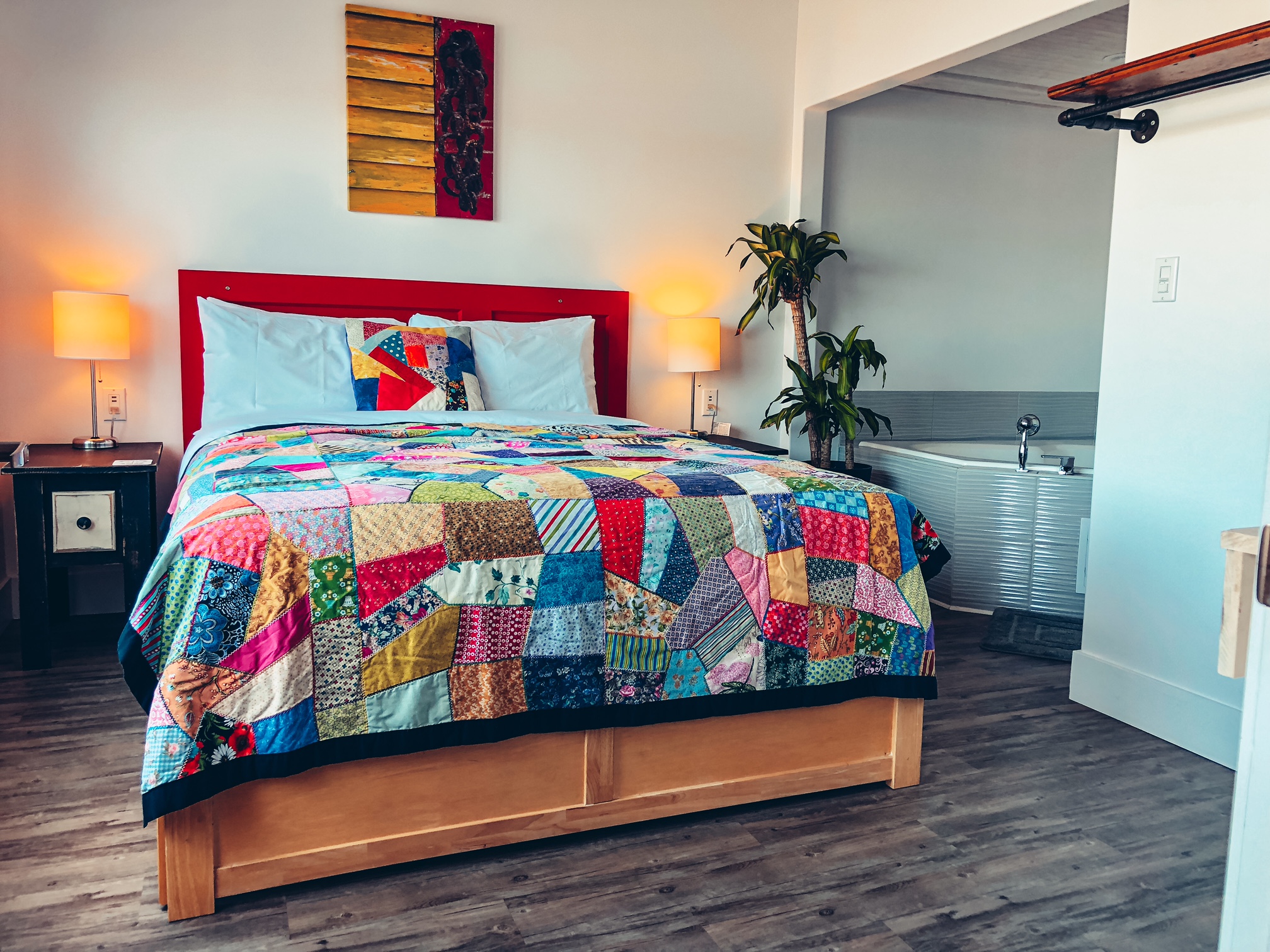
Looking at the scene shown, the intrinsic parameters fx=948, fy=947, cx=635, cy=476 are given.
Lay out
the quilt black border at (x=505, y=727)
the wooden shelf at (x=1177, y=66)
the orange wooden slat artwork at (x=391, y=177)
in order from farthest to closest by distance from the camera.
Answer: the orange wooden slat artwork at (x=391, y=177)
the wooden shelf at (x=1177, y=66)
the quilt black border at (x=505, y=727)

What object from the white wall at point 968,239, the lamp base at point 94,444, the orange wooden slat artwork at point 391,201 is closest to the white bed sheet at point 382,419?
the lamp base at point 94,444

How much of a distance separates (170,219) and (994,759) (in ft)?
10.9

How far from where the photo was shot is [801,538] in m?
2.06

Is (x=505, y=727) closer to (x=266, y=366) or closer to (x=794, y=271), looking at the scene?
(x=266, y=366)

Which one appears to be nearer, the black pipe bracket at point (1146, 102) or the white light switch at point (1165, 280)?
the black pipe bracket at point (1146, 102)

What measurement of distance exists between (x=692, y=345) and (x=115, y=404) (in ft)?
7.54

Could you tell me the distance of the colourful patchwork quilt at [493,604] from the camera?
5.30ft

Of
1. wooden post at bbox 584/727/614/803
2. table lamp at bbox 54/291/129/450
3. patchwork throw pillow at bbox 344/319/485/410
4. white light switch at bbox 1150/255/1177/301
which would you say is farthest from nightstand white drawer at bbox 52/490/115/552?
white light switch at bbox 1150/255/1177/301

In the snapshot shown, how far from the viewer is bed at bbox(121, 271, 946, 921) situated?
1624mm

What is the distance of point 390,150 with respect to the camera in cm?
379

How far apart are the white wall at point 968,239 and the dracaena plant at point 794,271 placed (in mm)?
376

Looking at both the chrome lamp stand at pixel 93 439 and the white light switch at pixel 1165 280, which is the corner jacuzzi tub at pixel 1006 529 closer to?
the white light switch at pixel 1165 280

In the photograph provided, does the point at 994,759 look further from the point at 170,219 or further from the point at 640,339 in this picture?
the point at 170,219

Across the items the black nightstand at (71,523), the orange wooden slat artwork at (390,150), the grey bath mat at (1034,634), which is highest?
the orange wooden slat artwork at (390,150)
